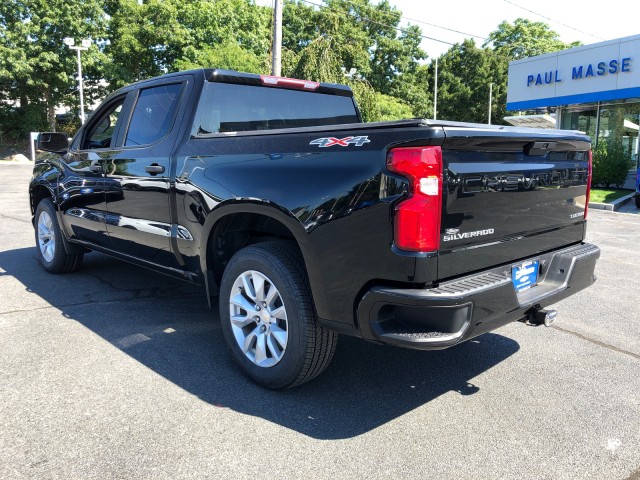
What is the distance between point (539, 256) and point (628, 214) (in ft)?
34.7

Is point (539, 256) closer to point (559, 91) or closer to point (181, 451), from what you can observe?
point (181, 451)

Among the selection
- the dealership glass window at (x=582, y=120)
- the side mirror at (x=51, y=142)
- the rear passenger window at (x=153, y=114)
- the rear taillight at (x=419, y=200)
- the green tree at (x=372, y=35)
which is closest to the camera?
the rear taillight at (x=419, y=200)

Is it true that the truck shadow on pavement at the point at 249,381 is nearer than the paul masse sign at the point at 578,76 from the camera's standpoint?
Yes

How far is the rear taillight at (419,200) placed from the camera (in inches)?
96.1

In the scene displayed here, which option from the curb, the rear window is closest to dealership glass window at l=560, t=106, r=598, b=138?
the curb

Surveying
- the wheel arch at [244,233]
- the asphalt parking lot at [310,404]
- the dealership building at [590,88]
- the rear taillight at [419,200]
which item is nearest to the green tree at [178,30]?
the dealership building at [590,88]

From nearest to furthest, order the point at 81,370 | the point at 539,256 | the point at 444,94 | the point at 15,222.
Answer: the point at 539,256, the point at 81,370, the point at 15,222, the point at 444,94

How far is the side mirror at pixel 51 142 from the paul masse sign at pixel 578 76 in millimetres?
18857

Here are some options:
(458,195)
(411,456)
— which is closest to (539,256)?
(458,195)

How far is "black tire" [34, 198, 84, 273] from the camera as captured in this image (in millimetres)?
5668

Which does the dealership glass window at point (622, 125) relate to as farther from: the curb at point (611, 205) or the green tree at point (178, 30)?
the green tree at point (178, 30)

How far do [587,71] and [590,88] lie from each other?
64 cm

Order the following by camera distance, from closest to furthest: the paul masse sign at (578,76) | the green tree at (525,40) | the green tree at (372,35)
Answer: the paul masse sign at (578,76)
the green tree at (372,35)
the green tree at (525,40)

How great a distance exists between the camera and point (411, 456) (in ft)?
8.41
